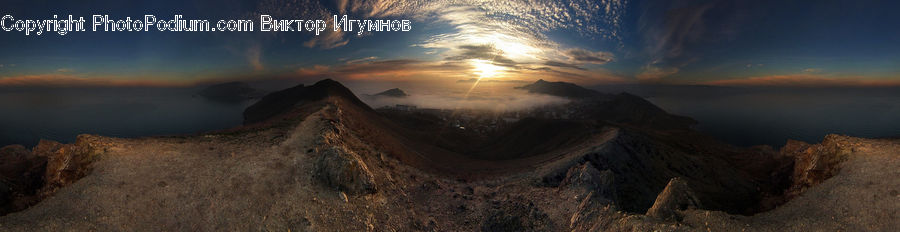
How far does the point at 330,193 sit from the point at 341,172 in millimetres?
1972

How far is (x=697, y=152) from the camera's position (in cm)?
6644

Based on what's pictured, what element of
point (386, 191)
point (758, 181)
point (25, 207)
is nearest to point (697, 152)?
point (758, 181)

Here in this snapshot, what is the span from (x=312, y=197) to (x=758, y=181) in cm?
7616

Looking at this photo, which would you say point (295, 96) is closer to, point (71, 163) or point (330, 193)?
point (71, 163)

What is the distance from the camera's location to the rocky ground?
1792 centimetres

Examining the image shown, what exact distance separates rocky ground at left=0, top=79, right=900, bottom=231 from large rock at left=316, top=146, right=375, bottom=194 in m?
0.09

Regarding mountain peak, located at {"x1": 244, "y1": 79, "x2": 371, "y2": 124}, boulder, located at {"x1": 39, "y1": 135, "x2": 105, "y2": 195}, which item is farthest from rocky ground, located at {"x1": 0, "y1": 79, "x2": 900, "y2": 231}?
mountain peak, located at {"x1": 244, "y1": 79, "x2": 371, "y2": 124}

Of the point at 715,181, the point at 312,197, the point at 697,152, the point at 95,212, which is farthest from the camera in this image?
the point at 697,152

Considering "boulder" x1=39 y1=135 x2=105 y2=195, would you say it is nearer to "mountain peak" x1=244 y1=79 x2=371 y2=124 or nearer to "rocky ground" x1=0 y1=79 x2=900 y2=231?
"rocky ground" x1=0 y1=79 x2=900 y2=231

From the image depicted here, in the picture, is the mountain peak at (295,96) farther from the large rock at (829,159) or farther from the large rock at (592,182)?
the large rock at (829,159)

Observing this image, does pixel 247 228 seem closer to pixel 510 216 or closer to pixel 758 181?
pixel 510 216

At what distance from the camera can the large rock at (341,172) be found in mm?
25837

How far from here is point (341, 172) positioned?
2602cm

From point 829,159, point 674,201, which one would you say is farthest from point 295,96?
point 829,159
